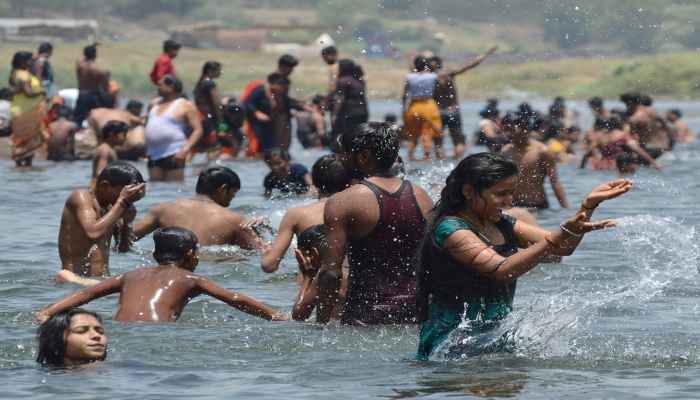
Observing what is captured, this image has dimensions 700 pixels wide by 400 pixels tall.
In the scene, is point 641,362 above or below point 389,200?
below

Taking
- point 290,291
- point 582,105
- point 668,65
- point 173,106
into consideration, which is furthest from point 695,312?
point 668,65

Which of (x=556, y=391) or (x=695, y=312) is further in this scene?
(x=695, y=312)

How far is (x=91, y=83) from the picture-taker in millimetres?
22281

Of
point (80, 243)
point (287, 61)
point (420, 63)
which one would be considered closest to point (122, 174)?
point (80, 243)

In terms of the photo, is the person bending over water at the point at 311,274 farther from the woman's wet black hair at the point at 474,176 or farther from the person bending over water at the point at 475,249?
the woman's wet black hair at the point at 474,176

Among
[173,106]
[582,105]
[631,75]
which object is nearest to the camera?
[173,106]

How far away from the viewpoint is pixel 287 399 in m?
6.75

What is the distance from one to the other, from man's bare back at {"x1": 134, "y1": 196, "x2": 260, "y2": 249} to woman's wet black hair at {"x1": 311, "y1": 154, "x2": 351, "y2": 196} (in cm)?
212

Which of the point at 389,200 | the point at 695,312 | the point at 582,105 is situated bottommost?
the point at 582,105

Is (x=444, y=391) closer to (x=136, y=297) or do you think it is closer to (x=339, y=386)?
(x=339, y=386)

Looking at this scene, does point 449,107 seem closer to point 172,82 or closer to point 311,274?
point 172,82

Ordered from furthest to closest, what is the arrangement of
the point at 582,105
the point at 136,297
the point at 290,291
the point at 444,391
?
the point at 582,105 → the point at 290,291 → the point at 136,297 → the point at 444,391

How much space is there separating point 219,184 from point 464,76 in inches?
2850

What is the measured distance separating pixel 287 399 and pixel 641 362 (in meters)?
1.80
